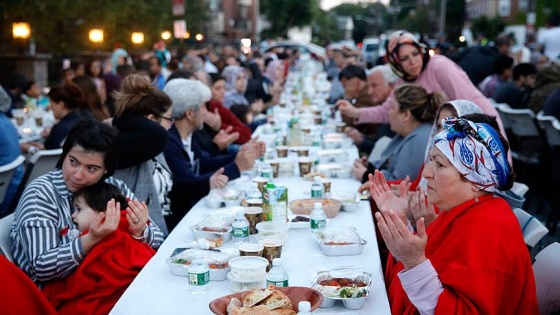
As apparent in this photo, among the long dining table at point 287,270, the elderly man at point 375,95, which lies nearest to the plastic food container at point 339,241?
the long dining table at point 287,270

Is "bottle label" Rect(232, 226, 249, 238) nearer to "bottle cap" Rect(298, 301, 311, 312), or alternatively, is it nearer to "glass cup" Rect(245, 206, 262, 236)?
"glass cup" Rect(245, 206, 262, 236)

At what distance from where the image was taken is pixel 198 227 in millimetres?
3557

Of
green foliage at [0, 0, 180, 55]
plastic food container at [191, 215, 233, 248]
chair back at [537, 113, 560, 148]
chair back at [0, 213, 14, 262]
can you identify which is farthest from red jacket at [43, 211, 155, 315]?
green foliage at [0, 0, 180, 55]

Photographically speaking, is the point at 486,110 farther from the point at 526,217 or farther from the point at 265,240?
the point at 265,240

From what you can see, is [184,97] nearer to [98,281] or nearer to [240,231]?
[240,231]

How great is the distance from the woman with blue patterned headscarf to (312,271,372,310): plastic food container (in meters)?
0.17

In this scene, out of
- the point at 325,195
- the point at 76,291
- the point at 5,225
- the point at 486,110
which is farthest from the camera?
the point at 486,110

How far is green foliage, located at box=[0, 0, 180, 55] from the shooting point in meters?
15.7

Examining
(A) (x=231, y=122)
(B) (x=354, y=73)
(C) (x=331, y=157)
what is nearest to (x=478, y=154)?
(C) (x=331, y=157)

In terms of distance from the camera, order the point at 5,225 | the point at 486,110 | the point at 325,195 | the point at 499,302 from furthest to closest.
→ 1. the point at 486,110
2. the point at 325,195
3. the point at 5,225
4. the point at 499,302

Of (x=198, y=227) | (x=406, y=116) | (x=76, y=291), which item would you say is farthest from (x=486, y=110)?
(x=76, y=291)

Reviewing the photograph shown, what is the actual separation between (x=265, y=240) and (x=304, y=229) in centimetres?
62

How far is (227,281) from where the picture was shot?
9.41 ft

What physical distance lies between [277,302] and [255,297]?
81mm
